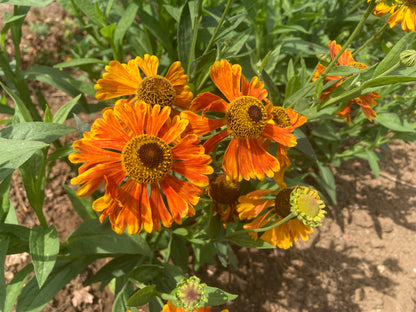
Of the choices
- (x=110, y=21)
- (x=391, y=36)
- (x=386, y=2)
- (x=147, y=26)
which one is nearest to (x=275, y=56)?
(x=386, y=2)

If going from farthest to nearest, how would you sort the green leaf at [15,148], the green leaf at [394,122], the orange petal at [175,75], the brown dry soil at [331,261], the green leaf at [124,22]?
the brown dry soil at [331,261]
the green leaf at [394,122]
the green leaf at [124,22]
the orange petal at [175,75]
the green leaf at [15,148]

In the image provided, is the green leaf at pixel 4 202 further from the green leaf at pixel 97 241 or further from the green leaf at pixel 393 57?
the green leaf at pixel 393 57

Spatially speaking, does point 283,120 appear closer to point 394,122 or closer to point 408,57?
point 408,57

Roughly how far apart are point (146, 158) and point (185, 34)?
822 mm

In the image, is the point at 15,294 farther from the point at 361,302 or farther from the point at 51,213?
the point at 361,302

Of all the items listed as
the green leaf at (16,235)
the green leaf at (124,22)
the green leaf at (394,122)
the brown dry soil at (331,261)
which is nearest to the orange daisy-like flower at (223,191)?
the green leaf at (16,235)

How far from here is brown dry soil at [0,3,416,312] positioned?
6.56 feet

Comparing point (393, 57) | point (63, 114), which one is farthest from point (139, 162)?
point (393, 57)

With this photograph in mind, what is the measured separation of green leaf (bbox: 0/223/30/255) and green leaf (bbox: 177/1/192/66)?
1020 millimetres

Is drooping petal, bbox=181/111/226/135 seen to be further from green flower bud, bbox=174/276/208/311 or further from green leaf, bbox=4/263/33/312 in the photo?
green leaf, bbox=4/263/33/312

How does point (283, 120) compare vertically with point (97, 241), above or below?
above

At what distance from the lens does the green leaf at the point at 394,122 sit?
187 centimetres

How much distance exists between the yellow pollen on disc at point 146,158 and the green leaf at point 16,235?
0.55 meters

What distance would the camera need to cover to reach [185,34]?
5.11 feet
